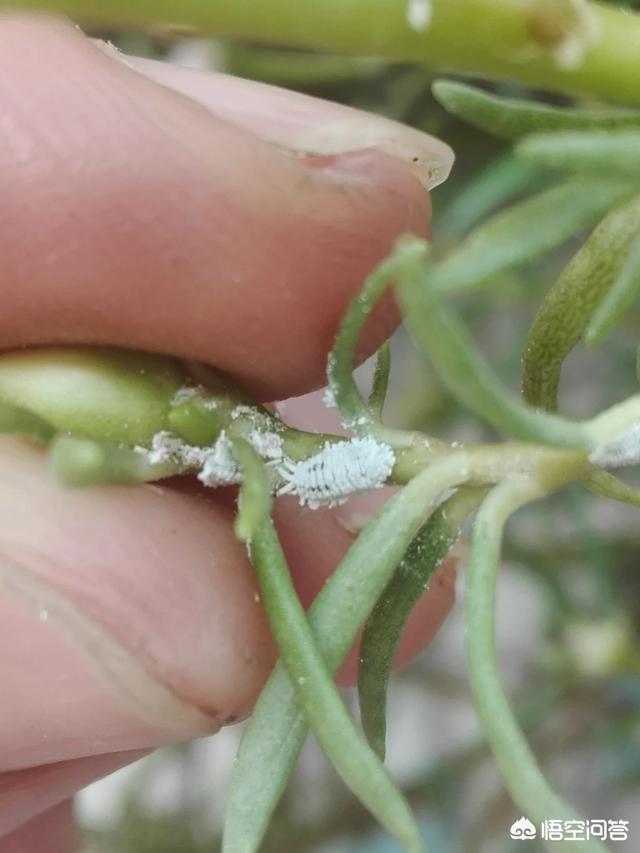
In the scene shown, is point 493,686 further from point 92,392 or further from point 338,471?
point 92,392

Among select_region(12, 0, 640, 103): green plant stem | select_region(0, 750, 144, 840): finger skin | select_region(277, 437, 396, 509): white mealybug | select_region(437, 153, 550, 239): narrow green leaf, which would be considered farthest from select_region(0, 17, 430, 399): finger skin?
select_region(437, 153, 550, 239): narrow green leaf

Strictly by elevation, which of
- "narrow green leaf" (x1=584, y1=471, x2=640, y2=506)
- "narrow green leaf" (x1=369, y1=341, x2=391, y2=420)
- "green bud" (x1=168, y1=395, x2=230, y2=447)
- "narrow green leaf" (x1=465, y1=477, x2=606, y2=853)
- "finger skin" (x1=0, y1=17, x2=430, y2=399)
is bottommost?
"narrow green leaf" (x1=465, y1=477, x2=606, y2=853)

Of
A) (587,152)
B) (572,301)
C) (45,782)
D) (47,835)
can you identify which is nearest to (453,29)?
(587,152)

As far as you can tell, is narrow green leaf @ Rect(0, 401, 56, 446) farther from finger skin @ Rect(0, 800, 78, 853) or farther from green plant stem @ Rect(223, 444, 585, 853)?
finger skin @ Rect(0, 800, 78, 853)

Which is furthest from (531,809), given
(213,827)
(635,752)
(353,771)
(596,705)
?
(213,827)

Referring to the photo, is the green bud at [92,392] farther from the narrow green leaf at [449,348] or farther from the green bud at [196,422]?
the narrow green leaf at [449,348]

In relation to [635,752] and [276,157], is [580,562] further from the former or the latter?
[276,157]
